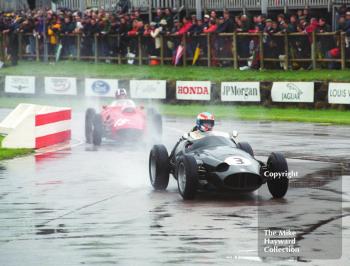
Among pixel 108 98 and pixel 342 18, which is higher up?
pixel 342 18

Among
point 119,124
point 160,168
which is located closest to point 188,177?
point 160,168

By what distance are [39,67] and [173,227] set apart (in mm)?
34351

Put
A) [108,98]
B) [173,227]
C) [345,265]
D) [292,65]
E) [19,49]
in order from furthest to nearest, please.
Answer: [19,49] < [108,98] < [292,65] < [173,227] < [345,265]

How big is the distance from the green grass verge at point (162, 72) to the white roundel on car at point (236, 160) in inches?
778

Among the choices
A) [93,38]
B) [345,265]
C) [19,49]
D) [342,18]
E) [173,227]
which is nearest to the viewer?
[345,265]

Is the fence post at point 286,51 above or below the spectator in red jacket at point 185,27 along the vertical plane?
below

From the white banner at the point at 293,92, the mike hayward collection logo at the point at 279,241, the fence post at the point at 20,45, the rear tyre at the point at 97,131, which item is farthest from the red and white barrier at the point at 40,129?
the fence post at the point at 20,45

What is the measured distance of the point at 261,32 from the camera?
1571 inches

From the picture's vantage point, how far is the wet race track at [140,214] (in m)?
12.5

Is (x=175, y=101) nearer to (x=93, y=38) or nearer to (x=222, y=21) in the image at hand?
(x=222, y=21)

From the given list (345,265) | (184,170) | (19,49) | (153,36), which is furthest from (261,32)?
(345,265)

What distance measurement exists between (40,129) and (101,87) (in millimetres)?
16574

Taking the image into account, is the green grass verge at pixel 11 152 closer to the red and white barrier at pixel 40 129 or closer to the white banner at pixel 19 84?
the red and white barrier at pixel 40 129

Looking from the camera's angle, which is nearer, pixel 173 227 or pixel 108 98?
pixel 173 227
